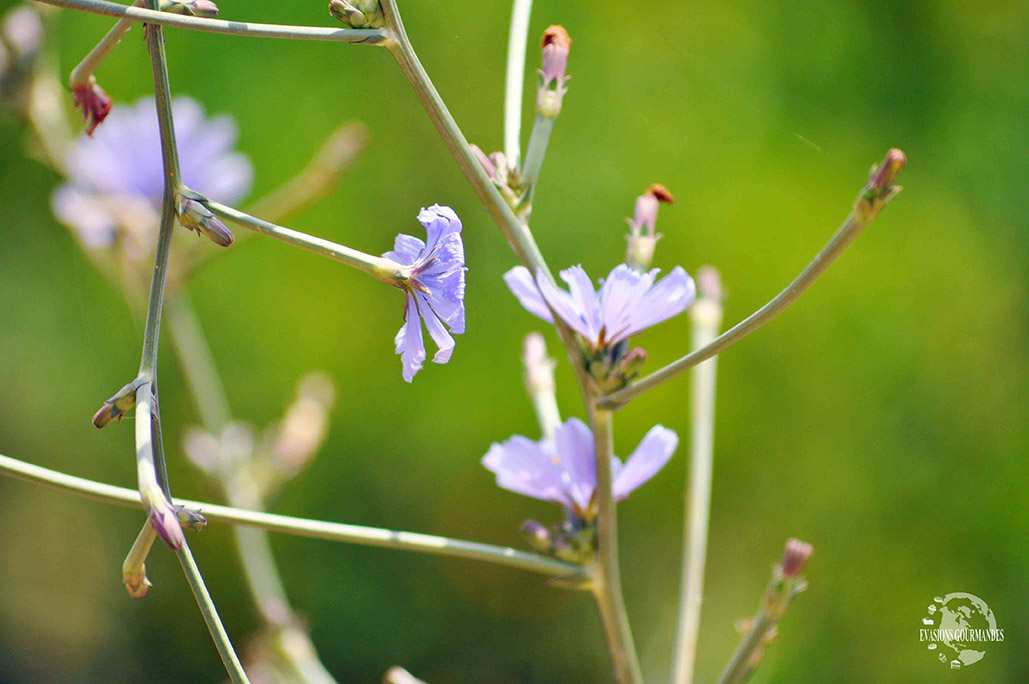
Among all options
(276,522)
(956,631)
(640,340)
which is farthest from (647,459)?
(640,340)

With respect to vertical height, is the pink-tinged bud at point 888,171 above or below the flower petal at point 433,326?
above

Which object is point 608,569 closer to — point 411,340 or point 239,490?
point 411,340

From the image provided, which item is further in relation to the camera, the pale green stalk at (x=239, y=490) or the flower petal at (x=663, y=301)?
the pale green stalk at (x=239, y=490)

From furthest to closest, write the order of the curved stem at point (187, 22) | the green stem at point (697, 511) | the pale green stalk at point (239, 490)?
1. the pale green stalk at point (239, 490)
2. the green stem at point (697, 511)
3. the curved stem at point (187, 22)

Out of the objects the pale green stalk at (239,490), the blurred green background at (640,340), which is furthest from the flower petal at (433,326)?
the blurred green background at (640,340)

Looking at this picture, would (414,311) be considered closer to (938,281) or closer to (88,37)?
(938,281)

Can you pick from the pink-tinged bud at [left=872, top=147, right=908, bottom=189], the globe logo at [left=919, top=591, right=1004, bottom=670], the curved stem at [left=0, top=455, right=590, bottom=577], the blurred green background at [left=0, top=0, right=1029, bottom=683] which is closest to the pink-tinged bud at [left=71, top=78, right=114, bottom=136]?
the curved stem at [left=0, top=455, right=590, bottom=577]

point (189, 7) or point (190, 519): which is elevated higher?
point (189, 7)

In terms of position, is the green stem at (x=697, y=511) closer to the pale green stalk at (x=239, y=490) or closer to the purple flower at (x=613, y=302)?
the purple flower at (x=613, y=302)
